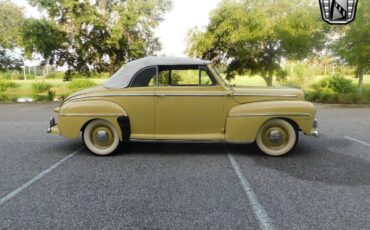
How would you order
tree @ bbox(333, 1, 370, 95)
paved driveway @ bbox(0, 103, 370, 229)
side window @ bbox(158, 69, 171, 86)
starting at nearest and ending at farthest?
1. paved driveway @ bbox(0, 103, 370, 229)
2. side window @ bbox(158, 69, 171, 86)
3. tree @ bbox(333, 1, 370, 95)

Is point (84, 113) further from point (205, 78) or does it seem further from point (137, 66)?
point (205, 78)

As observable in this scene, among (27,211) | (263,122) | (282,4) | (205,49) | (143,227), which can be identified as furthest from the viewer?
(205,49)

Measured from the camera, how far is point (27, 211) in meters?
3.65

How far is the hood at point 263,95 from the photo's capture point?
589cm

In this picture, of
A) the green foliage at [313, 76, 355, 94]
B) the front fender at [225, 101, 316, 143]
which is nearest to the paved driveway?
the front fender at [225, 101, 316, 143]

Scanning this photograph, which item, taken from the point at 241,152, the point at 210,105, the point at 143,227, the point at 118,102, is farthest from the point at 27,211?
the point at 241,152

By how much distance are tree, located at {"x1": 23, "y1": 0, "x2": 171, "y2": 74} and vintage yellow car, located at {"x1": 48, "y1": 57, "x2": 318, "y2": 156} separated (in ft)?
45.5

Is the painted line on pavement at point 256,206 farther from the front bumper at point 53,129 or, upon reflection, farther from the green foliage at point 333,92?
the green foliage at point 333,92

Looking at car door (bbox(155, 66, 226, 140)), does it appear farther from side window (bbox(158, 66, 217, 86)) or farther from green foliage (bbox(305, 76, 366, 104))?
green foliage (bbox(305, 76, 366, 104))

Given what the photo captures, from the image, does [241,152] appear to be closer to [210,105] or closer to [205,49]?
[210,105]

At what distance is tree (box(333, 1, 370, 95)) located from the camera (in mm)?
15330

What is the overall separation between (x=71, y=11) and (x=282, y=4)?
14077 millimetres

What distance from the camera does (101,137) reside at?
604 cm

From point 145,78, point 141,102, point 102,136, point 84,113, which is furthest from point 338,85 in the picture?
point 84,113
